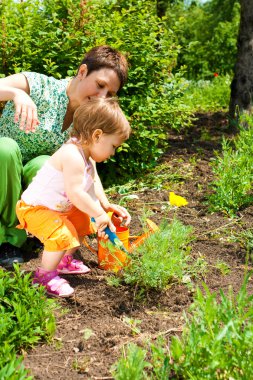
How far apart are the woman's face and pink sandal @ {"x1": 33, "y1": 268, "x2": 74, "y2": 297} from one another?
1.09m

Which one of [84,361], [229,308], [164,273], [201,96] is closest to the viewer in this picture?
[229,308]

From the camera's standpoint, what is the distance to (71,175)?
2865mm

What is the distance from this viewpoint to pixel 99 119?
2.87 meters

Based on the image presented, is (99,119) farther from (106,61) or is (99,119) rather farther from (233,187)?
(233,187)

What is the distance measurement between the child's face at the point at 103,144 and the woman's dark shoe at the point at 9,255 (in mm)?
840

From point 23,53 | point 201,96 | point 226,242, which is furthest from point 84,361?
point 201,96

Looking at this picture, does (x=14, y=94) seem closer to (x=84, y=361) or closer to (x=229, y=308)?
(x=84, y=361)

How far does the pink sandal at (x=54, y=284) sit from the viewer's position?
2891 millimetres

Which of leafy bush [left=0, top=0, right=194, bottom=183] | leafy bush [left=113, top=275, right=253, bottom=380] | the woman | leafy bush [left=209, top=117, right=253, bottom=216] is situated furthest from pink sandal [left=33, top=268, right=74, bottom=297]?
leafy bush [left=0, top=0, right=194, bottom=183]

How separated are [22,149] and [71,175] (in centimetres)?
84

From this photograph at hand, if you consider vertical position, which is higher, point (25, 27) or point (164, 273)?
point (25, 27)

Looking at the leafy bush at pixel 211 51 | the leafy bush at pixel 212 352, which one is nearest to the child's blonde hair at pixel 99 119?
the leafy bush at pixel 212 352

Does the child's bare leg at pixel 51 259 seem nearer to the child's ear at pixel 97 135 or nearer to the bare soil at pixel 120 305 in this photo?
the bare soil at pixel 120 305

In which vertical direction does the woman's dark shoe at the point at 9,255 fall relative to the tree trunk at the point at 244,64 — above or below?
below
